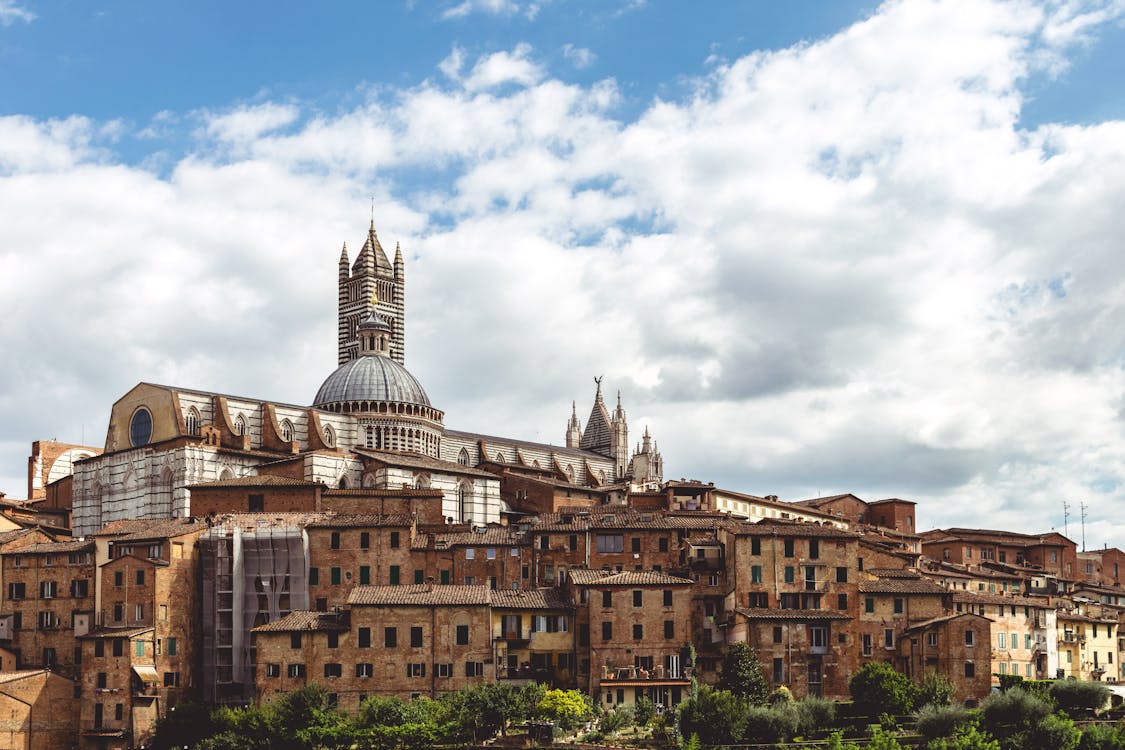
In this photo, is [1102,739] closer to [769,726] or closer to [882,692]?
[882,692]

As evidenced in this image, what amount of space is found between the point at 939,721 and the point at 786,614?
8.48 meters

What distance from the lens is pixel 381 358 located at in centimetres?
10681

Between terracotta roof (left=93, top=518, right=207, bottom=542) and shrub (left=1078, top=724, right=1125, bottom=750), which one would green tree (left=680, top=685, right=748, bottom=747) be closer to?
shrub (left=1078, top=724, right=1125, bottom=750)

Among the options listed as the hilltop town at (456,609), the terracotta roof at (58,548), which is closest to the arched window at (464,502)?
the hilltop town at (456,609)

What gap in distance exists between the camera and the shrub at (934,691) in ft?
193

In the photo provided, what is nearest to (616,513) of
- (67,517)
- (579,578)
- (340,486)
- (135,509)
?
(579,578)

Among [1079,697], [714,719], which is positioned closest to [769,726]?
[714,719]

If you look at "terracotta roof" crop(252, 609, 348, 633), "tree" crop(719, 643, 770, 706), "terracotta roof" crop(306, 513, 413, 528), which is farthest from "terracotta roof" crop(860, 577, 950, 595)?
"terracotta roof" crop(252, 609, 348, 633)

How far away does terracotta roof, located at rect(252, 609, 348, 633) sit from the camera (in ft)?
199

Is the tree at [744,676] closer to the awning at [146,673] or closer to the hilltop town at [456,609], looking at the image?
the hilltop town at [456,609]

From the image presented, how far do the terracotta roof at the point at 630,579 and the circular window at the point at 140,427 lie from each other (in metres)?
39.9

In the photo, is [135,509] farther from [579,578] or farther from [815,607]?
[815,607]

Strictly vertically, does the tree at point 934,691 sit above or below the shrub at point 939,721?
above

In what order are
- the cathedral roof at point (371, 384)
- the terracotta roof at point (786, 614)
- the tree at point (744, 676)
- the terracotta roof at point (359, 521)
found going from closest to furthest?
the tree at point (744, 676) < the terracotta roof at point (786, 614) < the terracotta roof at point (359, 521) < the cathedral roof at point (371, 384)
